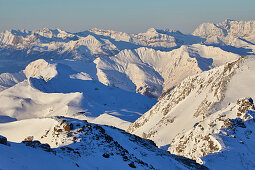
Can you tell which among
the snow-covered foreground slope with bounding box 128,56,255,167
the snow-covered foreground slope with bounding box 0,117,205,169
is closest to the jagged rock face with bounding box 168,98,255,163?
the snow-covered foreground slope with bounding box 128,56,255,167

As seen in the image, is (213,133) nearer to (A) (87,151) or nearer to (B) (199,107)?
(A) (87,151)

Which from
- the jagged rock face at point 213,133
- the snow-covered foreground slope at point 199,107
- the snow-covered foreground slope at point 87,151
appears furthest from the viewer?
the snow-covered foreground slope at point 199,107

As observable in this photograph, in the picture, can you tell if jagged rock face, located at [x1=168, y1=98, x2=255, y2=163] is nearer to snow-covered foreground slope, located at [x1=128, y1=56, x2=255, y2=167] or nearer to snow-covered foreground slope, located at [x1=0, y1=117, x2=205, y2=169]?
snow-covered foreground slope, located at [x1=128, y1=56, x2=255, y2=167]

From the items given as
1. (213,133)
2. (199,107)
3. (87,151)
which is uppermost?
(87,151)

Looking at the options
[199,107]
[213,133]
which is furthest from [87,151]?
[199,107]

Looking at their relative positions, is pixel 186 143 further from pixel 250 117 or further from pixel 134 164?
pixel 134 164

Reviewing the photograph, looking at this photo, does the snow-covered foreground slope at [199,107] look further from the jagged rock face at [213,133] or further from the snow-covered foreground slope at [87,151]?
the snow-covered foreground slope at [87,151]

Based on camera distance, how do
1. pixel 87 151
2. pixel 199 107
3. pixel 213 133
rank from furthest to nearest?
pixel 199 107
pixel 213 133
pixel 87 151

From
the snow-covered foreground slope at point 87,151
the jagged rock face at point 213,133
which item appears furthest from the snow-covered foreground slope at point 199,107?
the snow-covered foreground slope at point 87,151
